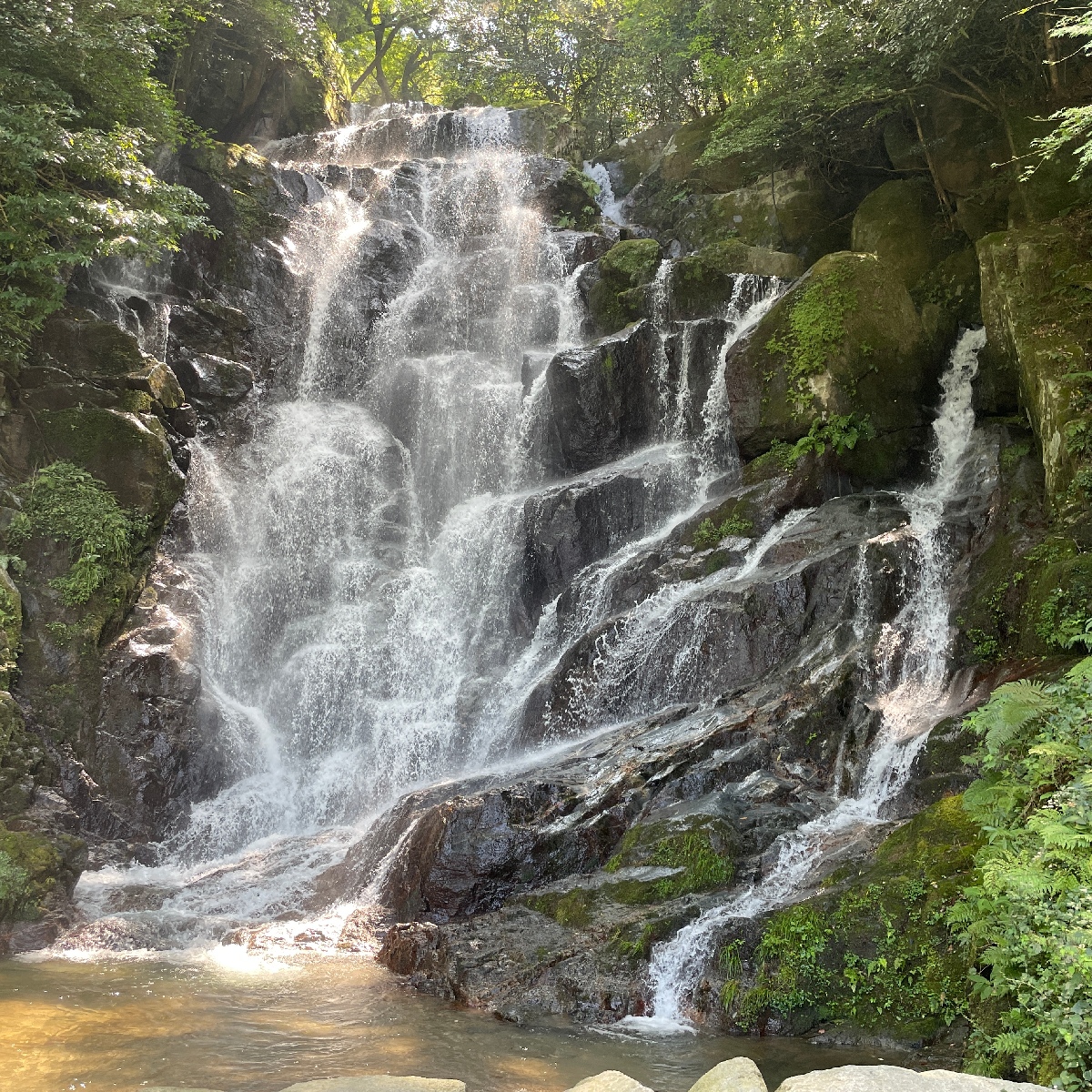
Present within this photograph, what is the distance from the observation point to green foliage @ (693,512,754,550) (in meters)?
13.7

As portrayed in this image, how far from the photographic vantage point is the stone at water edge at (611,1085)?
4133mm

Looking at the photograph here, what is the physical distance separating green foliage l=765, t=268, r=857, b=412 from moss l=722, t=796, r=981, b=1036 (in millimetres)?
9137

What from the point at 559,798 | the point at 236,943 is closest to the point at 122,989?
the point at 236,943

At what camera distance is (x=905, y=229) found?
17531 millimetres

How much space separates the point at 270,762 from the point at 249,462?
681 cm

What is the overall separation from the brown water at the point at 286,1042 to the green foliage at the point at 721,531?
27.0 feet

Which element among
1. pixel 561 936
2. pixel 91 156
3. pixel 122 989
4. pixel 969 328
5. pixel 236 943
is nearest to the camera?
pixel 122 989

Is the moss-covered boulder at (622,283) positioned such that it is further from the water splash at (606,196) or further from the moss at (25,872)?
the moss at (25,872)

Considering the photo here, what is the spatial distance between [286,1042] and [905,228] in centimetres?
1750

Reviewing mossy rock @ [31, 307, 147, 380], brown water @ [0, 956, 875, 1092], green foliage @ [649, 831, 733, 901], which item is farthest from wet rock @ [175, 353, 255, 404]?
green foliage @ [649, 831, 733, 901]

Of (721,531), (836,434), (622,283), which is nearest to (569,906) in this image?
(721,531)

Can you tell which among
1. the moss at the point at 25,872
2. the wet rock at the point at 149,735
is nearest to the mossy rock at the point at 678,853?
the moss at the point at 25,872

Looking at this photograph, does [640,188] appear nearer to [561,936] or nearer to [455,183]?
[455,183]

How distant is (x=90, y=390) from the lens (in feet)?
46.8
